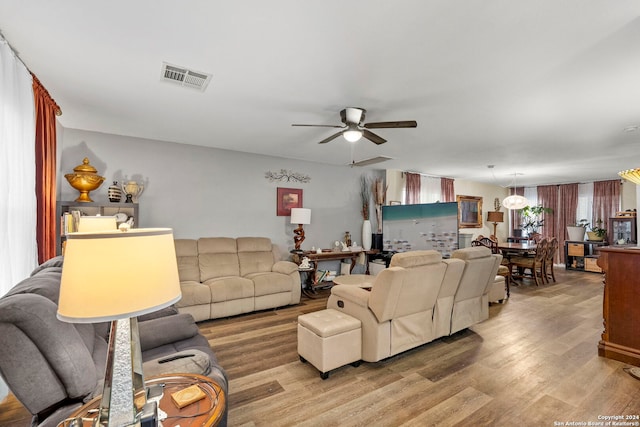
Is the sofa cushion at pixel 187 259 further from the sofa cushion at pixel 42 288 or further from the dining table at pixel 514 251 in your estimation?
the dining table at pixel 514 251

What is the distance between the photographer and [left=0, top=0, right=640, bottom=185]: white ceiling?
166cm

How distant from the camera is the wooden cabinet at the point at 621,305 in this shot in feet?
8.87

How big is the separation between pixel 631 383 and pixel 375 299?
217cm

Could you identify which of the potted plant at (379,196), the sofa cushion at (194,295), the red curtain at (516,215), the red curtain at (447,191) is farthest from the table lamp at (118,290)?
the red curtain at (516,215)

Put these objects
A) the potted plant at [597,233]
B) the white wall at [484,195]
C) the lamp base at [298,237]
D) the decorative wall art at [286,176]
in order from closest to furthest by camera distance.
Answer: the lamp base at [298,237] → the decorative wall art at [286,176] → the potted plant at [597,233] → the white wall at [484,195]

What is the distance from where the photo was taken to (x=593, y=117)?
3.24 metres

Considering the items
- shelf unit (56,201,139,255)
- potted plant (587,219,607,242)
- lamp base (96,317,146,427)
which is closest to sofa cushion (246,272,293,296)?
shelf unit (56,201,139,255)

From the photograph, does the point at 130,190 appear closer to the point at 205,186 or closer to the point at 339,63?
the point at 205,186

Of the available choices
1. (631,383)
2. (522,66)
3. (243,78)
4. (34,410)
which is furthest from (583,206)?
(34,410)

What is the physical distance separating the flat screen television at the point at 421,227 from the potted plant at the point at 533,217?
18.6 feet

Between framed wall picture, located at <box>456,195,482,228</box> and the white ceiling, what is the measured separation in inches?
164

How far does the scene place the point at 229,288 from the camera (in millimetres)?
3928

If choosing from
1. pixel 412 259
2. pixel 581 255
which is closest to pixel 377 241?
pixel 412 259

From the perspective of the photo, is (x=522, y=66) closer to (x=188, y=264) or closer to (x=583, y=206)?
(x=188, y=264)
